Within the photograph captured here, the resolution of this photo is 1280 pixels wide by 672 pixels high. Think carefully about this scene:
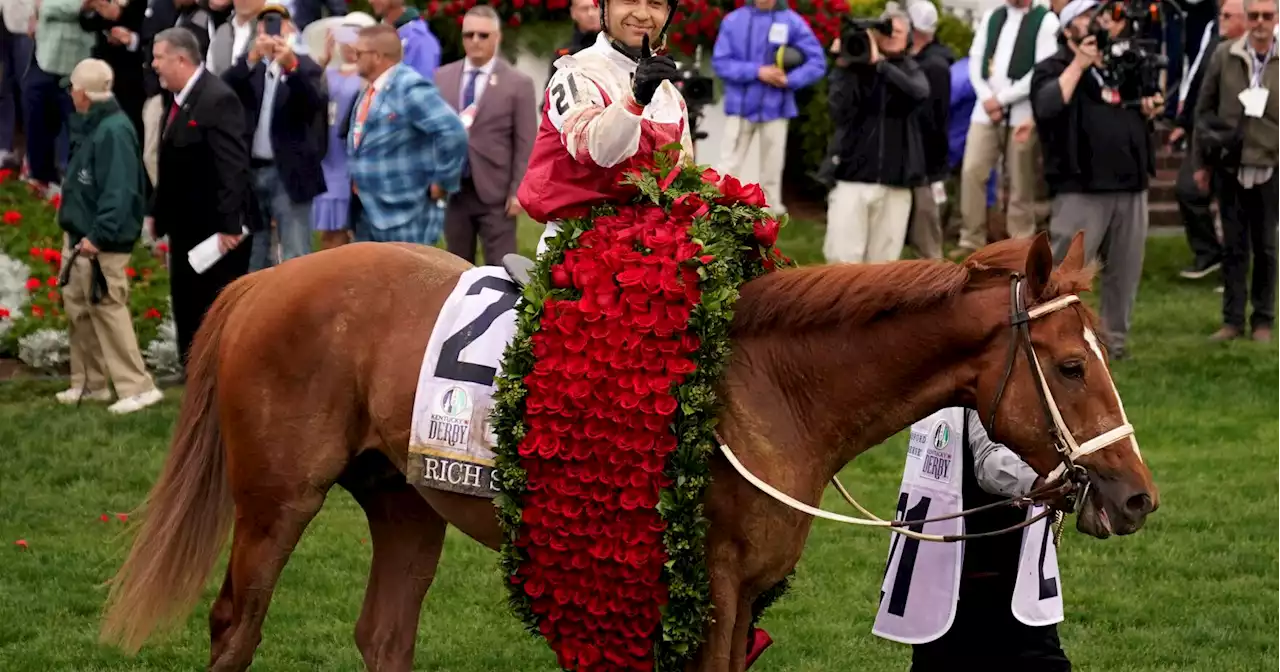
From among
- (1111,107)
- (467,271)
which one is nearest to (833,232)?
(1111,107)

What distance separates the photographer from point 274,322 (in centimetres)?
528

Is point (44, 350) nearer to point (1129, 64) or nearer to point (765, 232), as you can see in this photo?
point (1129, 64)

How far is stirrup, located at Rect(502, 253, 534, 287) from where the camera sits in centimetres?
496

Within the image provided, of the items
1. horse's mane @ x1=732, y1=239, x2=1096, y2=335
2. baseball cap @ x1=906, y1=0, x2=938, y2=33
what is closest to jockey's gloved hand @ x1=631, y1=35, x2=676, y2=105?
horse's mane @ x1=732, y1=239, x2=1096, y2=335

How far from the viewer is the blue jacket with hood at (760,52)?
1395 centimetres

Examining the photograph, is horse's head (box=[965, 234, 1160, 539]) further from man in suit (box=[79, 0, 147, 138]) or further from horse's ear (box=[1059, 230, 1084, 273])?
man in suit (box=[79, 0, 147, 138])

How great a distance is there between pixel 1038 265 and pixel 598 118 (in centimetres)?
116

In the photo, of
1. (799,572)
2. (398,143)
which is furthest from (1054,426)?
(398,143)

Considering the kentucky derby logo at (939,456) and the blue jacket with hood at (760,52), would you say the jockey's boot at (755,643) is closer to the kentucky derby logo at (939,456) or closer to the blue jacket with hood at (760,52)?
the kentucky derby logo at (939,456)

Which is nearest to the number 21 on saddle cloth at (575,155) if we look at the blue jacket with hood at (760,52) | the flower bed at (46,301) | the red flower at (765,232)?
the red flower at (765,232)

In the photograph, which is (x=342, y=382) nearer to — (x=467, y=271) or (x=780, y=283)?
(x=467, y=271)

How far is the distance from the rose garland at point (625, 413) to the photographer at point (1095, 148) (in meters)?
6.65

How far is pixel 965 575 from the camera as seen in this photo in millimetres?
5227

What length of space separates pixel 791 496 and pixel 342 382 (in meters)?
1.42
